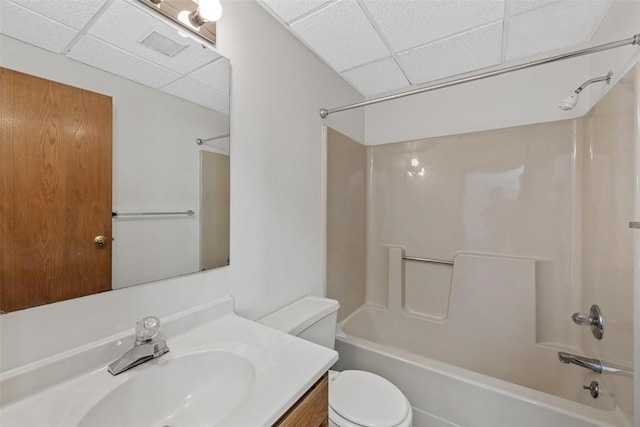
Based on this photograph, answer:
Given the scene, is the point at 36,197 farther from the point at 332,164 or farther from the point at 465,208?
the point at 465,208

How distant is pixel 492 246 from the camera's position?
1.93 metres

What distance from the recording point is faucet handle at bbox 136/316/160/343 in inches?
29.2

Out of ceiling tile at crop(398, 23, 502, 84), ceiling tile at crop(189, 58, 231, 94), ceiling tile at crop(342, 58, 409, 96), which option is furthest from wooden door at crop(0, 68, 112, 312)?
ceiling tile at crop(398, 23, 502, 84)

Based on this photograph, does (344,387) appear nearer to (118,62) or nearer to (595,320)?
(595,320)

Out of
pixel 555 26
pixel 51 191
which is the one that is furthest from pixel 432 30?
pixel 51 191

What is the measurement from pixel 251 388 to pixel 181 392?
0.29 meters

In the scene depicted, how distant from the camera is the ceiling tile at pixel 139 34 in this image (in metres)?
0.78

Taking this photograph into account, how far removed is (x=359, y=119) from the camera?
2.32 meters

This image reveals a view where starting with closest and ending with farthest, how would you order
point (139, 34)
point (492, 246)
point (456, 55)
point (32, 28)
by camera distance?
point (32, 28), point (139, 34), point (456, 55), point (492, 246)

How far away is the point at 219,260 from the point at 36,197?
1.88ft

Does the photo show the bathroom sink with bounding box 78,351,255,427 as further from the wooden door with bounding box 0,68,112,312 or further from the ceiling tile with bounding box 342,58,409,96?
the ceiling tile with bounding box 342,58,409,96

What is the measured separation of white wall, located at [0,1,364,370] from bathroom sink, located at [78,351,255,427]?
0.19 meters

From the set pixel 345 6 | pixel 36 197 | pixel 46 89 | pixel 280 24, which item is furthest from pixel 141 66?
pixel 345 6

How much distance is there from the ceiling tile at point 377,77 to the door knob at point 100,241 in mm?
1815
